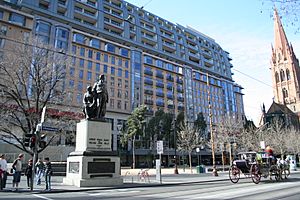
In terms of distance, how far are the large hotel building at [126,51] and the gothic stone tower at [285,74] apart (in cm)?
3171

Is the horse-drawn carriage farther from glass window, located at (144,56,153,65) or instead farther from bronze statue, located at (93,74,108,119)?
glass window, located at (144,56,153,65)

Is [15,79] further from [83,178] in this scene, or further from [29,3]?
[29,3]

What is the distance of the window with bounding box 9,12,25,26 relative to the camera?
49525 mm

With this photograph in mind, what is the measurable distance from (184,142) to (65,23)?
118 ft

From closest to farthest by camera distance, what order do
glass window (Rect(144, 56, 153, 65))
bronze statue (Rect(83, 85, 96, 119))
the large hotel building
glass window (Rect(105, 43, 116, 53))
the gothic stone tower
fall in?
bronze statue (Rect(83, 85, 96, 119))
the large hotel building
glass window (Rect(105, 43, 116, 53))
glass window (Rect(144, 56, 153, 65))
the gothic stone tower

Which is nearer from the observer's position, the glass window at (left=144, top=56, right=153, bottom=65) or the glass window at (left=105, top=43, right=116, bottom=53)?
the glass window at (left=105, top=43, right=116, bottom=53)

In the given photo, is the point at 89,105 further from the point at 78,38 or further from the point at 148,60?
the point at 148,60

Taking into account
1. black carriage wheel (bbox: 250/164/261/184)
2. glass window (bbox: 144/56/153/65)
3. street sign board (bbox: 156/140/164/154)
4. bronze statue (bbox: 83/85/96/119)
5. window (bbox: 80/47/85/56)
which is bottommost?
black carriage wheel (bbox: 250/164/261/184)

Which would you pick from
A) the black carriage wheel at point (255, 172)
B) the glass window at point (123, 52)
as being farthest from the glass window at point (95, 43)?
the black carriage wheel at point (255, 172)

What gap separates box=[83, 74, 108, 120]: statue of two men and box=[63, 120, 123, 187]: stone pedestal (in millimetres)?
750

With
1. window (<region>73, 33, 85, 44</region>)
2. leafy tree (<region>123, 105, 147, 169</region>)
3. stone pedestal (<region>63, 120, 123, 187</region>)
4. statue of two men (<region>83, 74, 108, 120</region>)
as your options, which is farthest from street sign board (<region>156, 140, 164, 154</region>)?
window (<region>73, 33, 85, 44</region>)

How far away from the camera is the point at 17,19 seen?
4997 centimetres

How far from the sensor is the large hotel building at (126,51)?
172ft

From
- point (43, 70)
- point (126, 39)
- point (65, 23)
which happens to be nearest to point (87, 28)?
point (65, 23)
